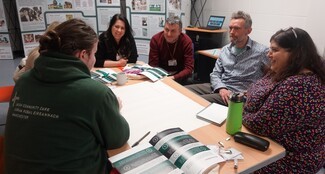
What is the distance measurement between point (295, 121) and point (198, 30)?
9.17ft

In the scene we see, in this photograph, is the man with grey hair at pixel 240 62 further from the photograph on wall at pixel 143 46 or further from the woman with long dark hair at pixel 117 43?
the photograph on wall at pixel 143 46

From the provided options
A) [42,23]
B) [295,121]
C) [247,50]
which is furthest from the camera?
[42,23]

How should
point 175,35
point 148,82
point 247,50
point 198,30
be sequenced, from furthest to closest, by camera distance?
1. point 198,30
2. point 175,35
3. point 247,50
4. point 148,82

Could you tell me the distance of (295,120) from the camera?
1.20 metres

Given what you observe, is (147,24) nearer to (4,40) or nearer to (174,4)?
(174,4)

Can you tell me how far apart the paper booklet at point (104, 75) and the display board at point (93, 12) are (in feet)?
7.60

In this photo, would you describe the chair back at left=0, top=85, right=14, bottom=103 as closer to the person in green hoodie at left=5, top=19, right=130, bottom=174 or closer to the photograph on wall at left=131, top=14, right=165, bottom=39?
the person in green hoodie at left=5, top=19, right=130, bottom=174

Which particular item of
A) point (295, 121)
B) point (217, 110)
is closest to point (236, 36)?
point (217, 110)

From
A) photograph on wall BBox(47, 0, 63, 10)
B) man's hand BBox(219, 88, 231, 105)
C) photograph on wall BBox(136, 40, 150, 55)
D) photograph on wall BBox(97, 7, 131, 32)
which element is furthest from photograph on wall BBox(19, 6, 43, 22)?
man's hand BBox(219, 88, 231, 105)

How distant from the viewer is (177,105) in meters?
1.51

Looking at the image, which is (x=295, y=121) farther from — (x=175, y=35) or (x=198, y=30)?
(x=198, y=30)

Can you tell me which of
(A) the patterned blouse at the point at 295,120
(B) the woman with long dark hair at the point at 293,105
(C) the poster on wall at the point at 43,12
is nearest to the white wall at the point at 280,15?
(B) the woman with long dark hair at the point at 293,105

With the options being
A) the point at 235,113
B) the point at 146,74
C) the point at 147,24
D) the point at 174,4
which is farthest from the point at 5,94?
the point at 174,4

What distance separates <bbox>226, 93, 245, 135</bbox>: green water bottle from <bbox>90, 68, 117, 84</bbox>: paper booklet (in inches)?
41.5
